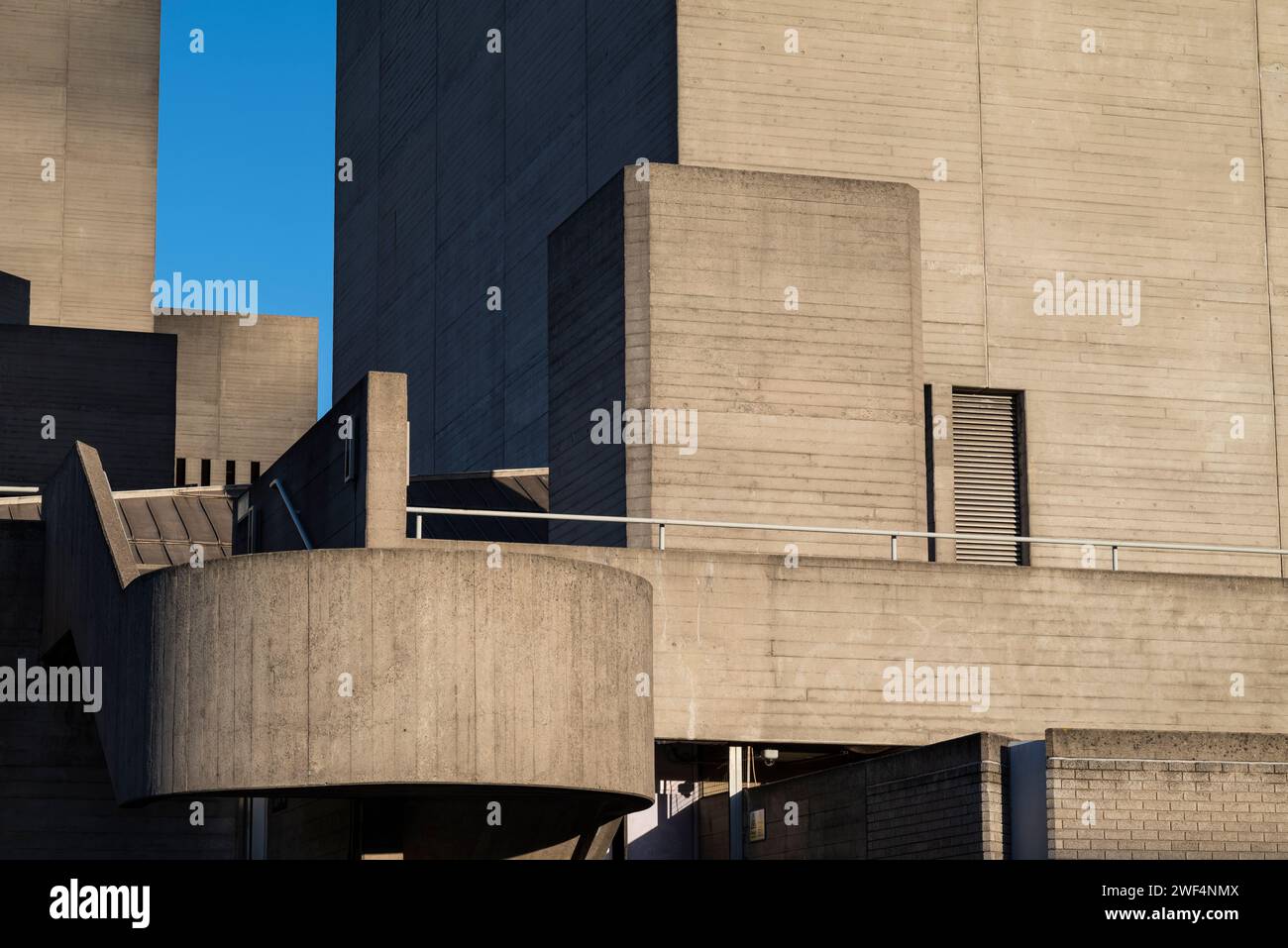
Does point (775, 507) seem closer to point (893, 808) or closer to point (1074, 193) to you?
point (893, 808)

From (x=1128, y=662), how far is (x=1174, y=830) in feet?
19.3

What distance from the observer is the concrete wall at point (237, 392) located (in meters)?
54.8

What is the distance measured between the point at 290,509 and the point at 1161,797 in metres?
10.6

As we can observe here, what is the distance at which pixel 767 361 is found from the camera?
950 inches

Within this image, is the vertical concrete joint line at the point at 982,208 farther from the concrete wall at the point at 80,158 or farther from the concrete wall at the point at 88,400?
the concrete wall at the point at 80,158

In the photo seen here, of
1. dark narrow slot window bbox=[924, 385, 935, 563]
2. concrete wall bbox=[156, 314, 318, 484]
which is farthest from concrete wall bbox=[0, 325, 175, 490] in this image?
dark narrow slot window bbox=[924, 385, 935, 563]

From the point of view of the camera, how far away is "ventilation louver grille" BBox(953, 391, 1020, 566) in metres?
28.0

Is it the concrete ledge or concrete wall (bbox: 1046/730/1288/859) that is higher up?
the concrete ledge

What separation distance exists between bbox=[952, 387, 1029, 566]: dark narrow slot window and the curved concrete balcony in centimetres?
1166

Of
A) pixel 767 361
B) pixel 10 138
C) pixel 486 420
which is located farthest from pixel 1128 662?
pixel 10 138

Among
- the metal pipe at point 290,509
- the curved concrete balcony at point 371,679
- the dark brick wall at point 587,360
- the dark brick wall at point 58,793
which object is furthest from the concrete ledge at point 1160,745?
the dark brick wall at point 58,793

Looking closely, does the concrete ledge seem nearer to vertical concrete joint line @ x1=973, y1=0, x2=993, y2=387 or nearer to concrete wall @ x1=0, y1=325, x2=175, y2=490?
vertical concrete joint line @ x1=973, y1=0, x2=993, y2=387

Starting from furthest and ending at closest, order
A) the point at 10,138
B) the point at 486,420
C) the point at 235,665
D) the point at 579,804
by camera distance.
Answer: the point at 10,138
the point at 486,420
the point at 579,804
the point at 235,665
